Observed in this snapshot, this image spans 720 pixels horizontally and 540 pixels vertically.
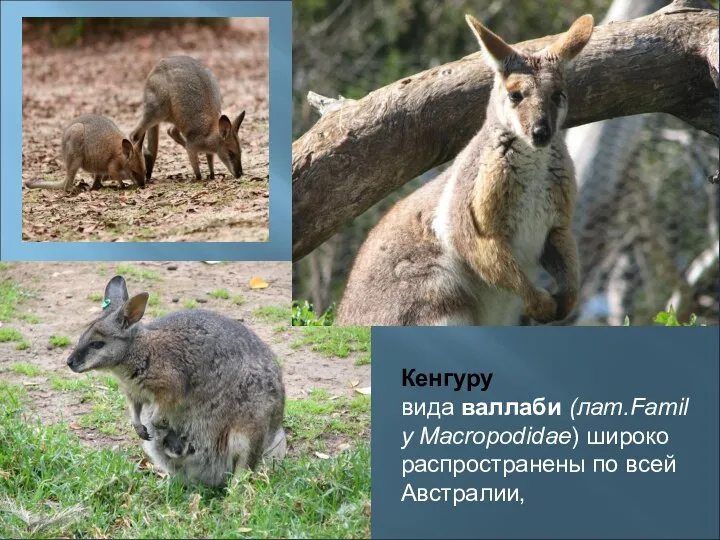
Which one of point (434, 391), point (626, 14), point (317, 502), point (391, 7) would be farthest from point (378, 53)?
point (317, 502)

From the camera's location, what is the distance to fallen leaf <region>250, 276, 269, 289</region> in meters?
6.71

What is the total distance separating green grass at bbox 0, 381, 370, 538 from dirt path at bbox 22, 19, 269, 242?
139 cm

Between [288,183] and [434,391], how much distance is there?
1663 millimetres

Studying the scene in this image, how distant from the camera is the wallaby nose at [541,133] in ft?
18.3

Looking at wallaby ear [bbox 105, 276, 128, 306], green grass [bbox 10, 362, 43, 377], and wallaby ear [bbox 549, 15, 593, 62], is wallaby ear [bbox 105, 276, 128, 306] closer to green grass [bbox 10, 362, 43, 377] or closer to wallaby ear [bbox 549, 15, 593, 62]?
green grass [bbox 10, 362, 43, 377]

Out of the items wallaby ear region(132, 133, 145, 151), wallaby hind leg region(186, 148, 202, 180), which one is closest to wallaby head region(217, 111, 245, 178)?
wallaby hind leg region(186, 148, 202, 180)

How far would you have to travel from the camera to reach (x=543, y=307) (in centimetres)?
604

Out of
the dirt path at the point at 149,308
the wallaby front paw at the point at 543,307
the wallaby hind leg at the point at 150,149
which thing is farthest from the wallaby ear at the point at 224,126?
the wallaby front paw at the point at 543,307

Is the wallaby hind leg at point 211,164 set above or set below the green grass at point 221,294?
above

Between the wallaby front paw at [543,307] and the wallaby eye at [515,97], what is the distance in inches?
47.1

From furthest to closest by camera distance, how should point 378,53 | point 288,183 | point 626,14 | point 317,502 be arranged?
1. point 378,53
2. point 626,14
3. point 288,183
4. point 317,502

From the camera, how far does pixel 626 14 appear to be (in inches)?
281

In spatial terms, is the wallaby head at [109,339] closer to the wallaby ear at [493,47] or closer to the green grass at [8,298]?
the green grass at [8,298]

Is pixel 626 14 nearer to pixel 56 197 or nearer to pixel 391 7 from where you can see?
pixel 391 7
